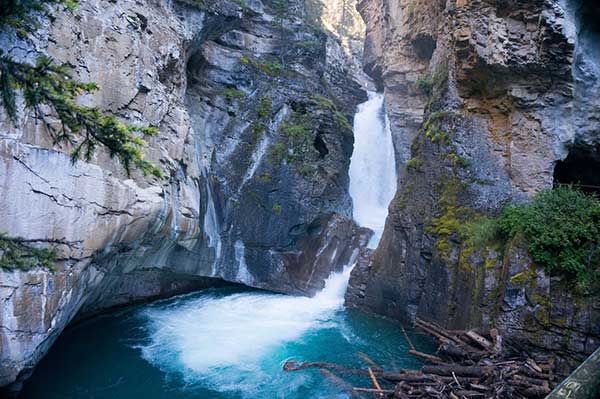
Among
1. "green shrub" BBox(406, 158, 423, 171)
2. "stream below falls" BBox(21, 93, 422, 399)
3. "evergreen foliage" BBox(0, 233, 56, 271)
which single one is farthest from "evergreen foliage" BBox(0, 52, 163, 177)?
"green shrub" BBox(406, 158, 423, 171)

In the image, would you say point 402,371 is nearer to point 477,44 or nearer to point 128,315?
point 128,315

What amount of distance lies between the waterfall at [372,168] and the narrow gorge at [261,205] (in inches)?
72.0

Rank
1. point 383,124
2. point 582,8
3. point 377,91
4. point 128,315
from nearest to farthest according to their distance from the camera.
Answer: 1. point 582,8
2. point 128,315
3. point 383,124
4. point 377,91

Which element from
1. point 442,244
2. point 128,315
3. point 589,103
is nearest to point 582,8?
point 589,103

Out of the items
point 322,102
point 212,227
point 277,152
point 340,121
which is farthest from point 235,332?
point 340,121

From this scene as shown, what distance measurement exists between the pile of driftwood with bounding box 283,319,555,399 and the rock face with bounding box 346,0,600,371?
608 millimetres

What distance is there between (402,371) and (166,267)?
28.6ft

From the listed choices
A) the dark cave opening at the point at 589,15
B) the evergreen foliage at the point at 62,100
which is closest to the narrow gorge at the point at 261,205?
the evergreen foliage at the point at 62,100

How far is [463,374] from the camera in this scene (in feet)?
26.5

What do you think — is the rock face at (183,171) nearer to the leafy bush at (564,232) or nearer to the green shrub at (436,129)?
the green shrub at (436,129)

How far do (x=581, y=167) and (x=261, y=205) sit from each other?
1234 cm

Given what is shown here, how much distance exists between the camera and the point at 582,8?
37.1ft

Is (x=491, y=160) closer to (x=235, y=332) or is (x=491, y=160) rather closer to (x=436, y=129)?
(x=436, y=129)

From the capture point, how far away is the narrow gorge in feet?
22.1
